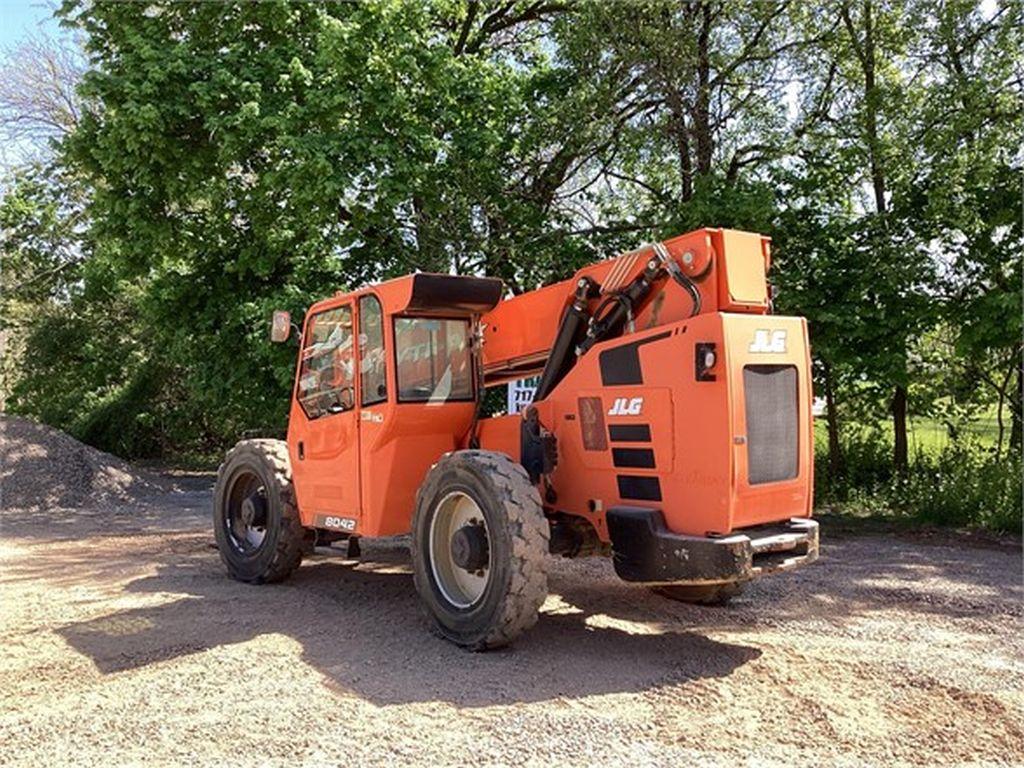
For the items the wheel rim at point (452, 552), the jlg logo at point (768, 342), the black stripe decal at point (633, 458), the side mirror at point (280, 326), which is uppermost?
the side mirror at point (280, 326)

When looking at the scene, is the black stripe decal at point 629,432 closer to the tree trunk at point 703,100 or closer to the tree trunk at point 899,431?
the tree trunk at point 703,100

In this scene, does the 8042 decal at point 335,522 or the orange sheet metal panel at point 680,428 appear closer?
the orange sheet metal panel at point 680,428

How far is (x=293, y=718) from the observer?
14.4ft

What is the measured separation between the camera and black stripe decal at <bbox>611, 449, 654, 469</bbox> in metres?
5.37

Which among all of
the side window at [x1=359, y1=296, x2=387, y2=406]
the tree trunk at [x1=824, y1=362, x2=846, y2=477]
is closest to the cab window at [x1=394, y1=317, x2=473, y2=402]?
the side window at [x1=359, y1=296, x2=387, y2=406]

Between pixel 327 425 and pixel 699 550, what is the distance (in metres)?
3.35

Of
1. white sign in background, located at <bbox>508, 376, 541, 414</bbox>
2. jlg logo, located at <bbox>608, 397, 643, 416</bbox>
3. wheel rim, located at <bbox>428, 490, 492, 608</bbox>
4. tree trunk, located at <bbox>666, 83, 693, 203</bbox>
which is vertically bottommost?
wheel rim, located at <bbox>428, 490, 492, 608</bbox>

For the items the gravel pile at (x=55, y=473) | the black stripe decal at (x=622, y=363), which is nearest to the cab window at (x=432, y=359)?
the black stripe decal at (x=622, y=363)

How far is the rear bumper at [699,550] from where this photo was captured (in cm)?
491

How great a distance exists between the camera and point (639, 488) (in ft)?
17.9

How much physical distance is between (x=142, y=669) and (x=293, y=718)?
55.0 inches

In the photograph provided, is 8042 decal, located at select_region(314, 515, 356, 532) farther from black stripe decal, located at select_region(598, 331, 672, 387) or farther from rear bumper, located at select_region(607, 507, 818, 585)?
black stripe decal, located at select_region(598, 331, 672, 387)

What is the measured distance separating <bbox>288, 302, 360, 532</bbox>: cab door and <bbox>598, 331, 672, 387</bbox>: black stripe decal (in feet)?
6.95

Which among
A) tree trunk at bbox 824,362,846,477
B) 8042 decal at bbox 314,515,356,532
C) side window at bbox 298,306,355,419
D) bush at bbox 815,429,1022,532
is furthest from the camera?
tree trunk at bbox 824,362,846,477
